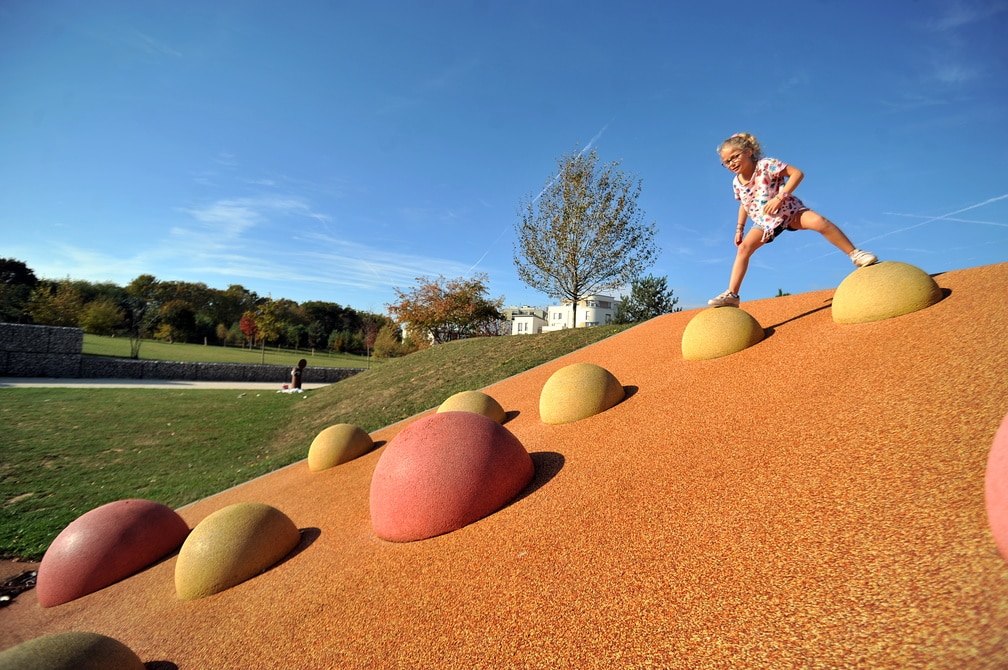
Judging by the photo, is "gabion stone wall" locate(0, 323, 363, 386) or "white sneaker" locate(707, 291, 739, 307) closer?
"white sneaker" locate(707, 291, 739, 307)

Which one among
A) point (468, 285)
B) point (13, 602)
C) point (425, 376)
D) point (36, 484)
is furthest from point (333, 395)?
point (468, 285)

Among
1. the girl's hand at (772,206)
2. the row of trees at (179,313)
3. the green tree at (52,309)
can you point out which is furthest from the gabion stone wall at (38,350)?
the girl's hand at (772,206)

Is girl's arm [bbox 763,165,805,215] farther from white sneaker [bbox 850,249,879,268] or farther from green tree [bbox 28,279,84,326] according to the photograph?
green tree [bbox 28,279,84,326]

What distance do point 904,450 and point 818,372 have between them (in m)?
1.79

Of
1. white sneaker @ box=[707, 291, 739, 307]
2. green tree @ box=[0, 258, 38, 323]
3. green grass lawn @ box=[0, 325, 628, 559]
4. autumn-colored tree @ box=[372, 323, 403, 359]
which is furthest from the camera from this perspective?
autumn-colored tree @ box=[372, 323, 403, 359]

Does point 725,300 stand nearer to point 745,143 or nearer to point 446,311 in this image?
point 745,143

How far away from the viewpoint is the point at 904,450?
3.11 m

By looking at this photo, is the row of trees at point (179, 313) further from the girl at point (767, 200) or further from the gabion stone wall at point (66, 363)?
the girl at point (767, 200)

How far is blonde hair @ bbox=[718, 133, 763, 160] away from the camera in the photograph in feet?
20.7

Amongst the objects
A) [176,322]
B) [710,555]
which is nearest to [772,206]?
[710,555]

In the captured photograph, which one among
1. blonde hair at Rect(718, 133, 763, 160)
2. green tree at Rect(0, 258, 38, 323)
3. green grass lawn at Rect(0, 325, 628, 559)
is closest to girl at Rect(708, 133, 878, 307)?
blonde hair at Rect(718, 133, 763, 160)

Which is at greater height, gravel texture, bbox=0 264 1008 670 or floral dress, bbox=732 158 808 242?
floral dress, bbox=732 158 808 242

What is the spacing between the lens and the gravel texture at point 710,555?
215cm

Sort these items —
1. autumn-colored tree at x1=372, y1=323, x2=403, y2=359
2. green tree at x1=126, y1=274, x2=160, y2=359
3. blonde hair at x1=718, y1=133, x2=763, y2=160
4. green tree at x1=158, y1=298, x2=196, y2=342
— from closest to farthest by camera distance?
blonde hair at x1=718, y1=133, x2=763, y2=160 < autumn-colored tree at x1=372, y1=323, x2=403, y2=359 < green tree at x1=126, y1=274, x2=160, y2=359 < green tree at x1=158, y1=298, x2=196, y2=342
